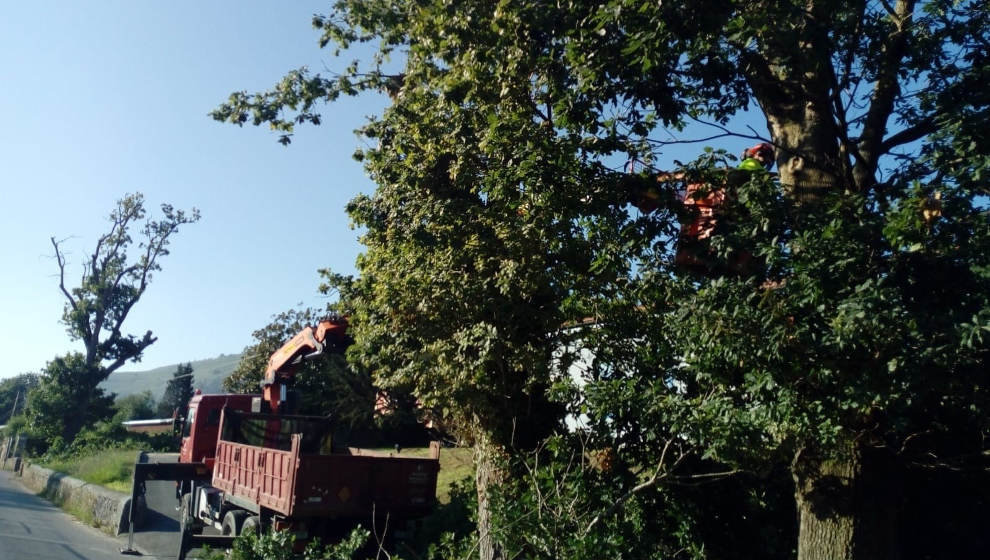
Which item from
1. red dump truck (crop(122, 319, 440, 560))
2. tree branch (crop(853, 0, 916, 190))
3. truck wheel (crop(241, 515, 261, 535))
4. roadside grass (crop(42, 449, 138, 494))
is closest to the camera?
tree branch (crop(853, 0, 916, 190))

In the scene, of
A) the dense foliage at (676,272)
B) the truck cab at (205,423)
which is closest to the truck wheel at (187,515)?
the truck cab at (205,423)

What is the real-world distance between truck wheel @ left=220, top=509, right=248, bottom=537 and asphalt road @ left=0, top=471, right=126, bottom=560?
2.37 m

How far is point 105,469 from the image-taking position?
27.2m

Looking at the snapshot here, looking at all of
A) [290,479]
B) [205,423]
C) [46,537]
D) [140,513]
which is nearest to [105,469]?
[140,513]

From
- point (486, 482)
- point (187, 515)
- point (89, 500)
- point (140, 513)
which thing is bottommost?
point (89, 500)

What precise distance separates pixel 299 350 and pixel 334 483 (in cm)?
387

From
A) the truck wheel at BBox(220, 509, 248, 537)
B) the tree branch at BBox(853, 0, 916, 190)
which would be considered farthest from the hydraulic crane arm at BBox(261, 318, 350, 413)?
the tree branch at BBox(853, 0, 916, 190)

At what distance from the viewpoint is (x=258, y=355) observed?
36.3 m

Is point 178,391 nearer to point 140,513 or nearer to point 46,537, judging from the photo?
point 140,513

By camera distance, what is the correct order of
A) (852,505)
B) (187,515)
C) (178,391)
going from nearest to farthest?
(852,505) < (187,515) < (178,391)

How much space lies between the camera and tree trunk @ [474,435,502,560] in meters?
8.96

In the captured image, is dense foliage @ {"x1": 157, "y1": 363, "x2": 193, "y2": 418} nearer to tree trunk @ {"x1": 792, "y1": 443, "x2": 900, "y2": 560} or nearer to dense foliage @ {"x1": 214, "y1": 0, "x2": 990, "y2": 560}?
dense foliage @ {"x1": 214, "y1": 0, "x2": 990, "y2": 560}

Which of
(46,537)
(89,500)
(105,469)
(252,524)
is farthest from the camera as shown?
(105,469)

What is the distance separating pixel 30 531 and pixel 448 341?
1192 centimetres
